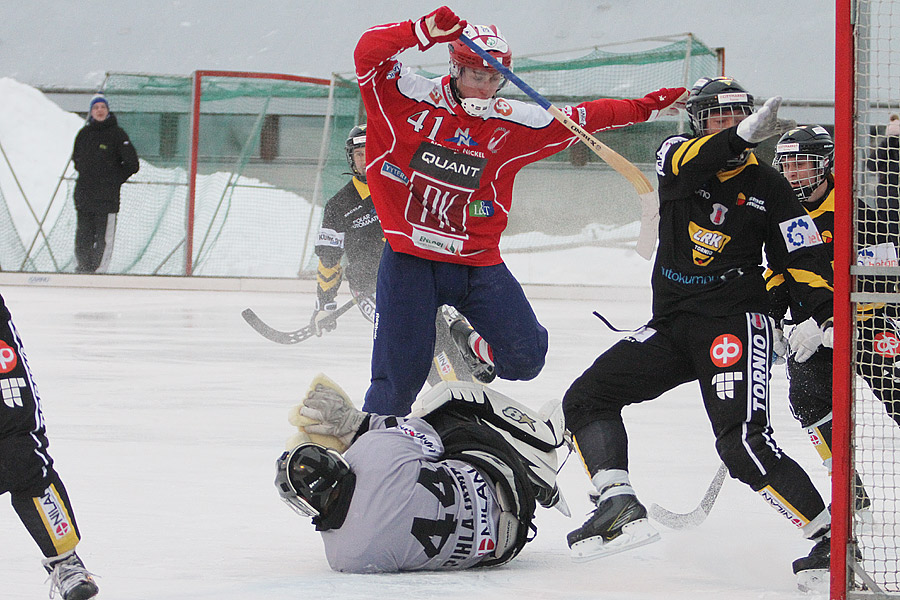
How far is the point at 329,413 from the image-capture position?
224 centimetres

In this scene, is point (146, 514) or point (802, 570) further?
point (146, 514)

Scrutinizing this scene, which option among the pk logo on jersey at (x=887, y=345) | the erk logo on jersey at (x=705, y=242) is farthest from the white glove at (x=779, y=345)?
the erk logo on jersey at (x=705, y=242)

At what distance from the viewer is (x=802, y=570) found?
6.78 ft

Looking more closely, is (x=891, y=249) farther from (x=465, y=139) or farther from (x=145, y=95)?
(x=145, y=95)

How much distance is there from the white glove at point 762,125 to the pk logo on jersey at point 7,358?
1.40 metres

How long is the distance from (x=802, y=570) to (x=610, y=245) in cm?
805

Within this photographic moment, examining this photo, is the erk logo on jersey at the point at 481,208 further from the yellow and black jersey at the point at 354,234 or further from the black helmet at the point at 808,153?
the yellow and black jersey at the point at 354,234

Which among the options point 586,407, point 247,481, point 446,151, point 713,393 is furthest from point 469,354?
point 713,393

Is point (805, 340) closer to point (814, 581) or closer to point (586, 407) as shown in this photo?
point (586, 407)

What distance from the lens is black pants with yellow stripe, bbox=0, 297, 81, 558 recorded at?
1952 mm

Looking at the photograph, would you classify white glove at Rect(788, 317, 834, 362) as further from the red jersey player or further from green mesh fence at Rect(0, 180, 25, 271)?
green mesh fence at Rect(0, 180, 25, 271)

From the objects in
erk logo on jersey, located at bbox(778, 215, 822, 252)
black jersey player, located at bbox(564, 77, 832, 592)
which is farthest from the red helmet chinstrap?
erk logo on jersey, located at bbox(778, 215, 822, 252)

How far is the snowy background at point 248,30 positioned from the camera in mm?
13570

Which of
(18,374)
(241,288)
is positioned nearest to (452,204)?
(18,374)
